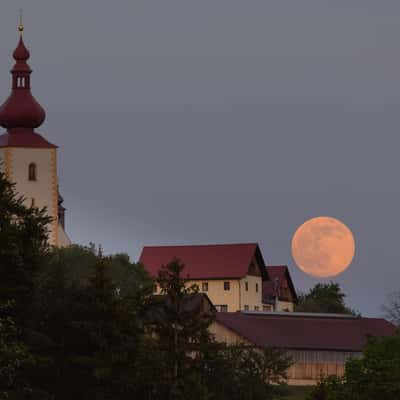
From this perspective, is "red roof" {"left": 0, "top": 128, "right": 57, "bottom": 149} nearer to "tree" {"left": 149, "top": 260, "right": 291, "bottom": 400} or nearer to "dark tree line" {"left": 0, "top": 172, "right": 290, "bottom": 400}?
"dark tree line" {"left": 0, "top": 172, "right": 290, "bottom": 400}

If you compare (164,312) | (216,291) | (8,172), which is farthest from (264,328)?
(164,312)

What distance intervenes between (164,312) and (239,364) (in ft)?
17.1

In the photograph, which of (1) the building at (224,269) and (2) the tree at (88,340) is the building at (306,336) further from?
(2) the tree at (88,340)

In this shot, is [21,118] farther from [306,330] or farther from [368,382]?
[368,382]

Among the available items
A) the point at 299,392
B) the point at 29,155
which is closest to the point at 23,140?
the point at 29,155

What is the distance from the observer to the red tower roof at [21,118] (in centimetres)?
16700

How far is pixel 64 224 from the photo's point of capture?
192625 mm

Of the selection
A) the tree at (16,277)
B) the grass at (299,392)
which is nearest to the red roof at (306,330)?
the grass at (299,392)

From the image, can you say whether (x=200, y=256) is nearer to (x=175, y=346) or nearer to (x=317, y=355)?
(x=317, y=355)

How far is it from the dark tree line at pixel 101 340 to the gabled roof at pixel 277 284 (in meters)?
105

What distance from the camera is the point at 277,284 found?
193 metres

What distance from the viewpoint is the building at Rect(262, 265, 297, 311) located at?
630 ft

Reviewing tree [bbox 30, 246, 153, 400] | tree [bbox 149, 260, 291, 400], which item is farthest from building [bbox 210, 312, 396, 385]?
tree [bbox 30, 246, 153, 400]

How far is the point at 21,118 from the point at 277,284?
3620 centimetres
